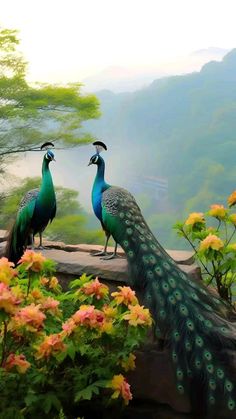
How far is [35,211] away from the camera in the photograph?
316 cm

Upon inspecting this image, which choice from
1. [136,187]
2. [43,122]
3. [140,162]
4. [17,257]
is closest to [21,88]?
[43,122]

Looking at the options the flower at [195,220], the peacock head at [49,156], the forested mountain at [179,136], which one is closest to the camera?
the peacock head at [49,156]

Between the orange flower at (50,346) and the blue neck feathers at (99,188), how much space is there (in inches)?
44.3

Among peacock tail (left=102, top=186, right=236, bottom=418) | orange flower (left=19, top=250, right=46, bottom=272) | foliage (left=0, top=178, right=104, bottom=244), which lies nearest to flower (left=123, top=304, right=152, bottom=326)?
orange flower (left=19, top=250, right=46, bottom=272)

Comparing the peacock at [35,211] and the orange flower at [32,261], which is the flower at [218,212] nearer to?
the peacock at [35,211]

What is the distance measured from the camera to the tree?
9.50 metres

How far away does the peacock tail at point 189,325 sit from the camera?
7.37 ft

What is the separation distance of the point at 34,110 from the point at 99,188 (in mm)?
6894

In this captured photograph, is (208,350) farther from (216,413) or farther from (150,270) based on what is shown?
(150,270)

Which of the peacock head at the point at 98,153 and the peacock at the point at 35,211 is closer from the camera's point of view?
the peacock head at the point at 98,153

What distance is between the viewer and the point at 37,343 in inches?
77.4

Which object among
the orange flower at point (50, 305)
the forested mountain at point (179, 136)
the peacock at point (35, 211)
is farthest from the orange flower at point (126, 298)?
the forested mountain at point (179, 136)

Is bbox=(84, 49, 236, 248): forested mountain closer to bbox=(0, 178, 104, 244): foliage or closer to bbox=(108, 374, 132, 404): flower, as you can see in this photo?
bbox=(0, 178, 104, 244): foliage

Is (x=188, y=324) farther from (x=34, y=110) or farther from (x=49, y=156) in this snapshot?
(x=34, y=110)
